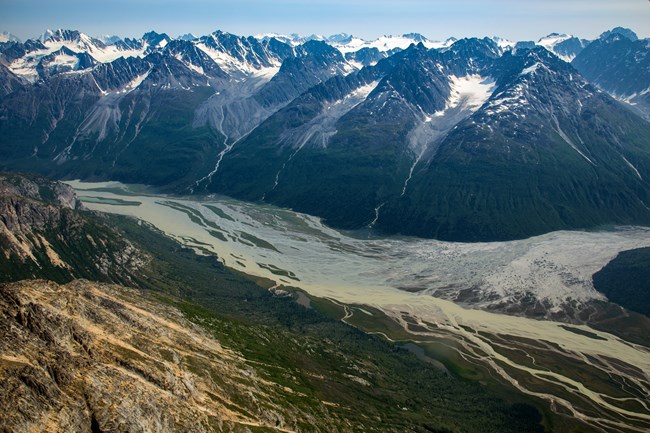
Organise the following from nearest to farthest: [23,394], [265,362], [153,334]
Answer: [23,394] → [153,334] → [265,362]

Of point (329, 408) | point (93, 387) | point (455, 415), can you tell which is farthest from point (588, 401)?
point (93, 387)

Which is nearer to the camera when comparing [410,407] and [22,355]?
[22,355]

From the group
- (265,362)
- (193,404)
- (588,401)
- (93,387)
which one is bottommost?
(588,401)

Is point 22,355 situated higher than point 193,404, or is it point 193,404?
point 22,355

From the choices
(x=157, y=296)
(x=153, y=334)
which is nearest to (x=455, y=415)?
(x=153, y=334)

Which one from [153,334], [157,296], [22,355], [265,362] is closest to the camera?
[22,355]

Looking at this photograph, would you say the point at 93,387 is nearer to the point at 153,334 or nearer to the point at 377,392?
the point at 153,334

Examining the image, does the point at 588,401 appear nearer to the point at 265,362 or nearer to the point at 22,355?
the point at 265,362
